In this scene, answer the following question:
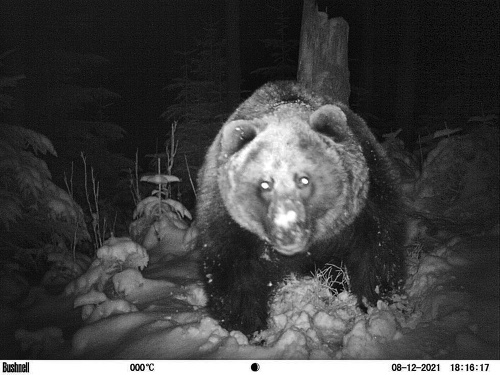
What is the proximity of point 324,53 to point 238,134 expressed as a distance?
2725 millimetres

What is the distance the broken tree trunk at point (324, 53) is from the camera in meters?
5.17

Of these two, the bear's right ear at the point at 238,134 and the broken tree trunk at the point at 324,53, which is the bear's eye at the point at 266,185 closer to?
the bear's right ear at the point at 238,134

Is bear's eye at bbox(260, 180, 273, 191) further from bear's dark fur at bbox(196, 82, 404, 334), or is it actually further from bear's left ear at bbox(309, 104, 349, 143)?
bear's left ear at bbox(309, 104, 349, 143)

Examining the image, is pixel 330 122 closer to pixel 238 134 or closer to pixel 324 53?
pixel 238 134

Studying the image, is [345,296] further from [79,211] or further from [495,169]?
[79,211]

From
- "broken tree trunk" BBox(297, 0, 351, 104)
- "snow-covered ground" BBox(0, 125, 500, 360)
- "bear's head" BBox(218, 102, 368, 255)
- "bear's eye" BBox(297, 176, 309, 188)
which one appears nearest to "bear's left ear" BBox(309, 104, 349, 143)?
"bear's head" BBox(218, 102, 368, 255)

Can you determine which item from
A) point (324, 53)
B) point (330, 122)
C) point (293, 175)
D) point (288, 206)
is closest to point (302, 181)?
point (293, 175)

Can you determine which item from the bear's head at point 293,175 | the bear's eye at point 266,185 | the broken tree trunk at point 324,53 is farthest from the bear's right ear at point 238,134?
the broken tree trunk at point 324,53

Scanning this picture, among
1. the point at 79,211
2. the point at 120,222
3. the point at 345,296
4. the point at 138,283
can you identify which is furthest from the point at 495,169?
the point at 120,222

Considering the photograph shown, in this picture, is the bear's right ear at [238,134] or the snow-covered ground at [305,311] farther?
the bear's right ear at [238,134]

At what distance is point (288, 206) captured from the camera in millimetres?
2709

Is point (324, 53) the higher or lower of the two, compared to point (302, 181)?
higher

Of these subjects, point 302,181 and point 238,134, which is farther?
point 238,134

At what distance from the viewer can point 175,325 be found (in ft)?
10.3
